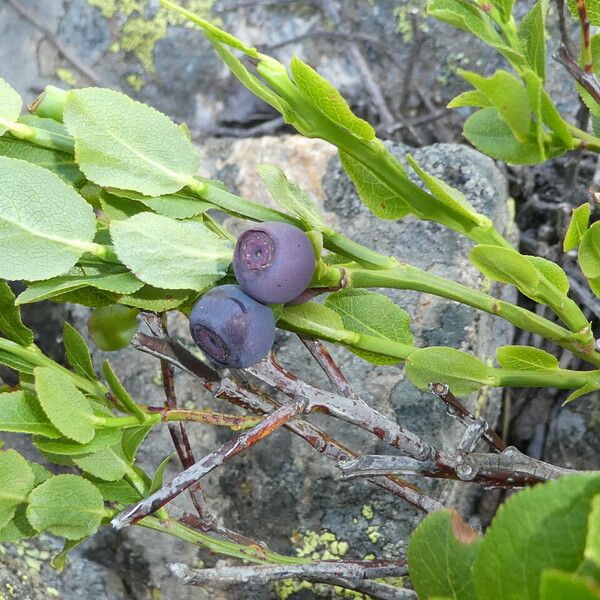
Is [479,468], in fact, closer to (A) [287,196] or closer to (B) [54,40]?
(A) [287,196]

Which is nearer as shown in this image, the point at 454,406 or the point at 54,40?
the point at 454,406

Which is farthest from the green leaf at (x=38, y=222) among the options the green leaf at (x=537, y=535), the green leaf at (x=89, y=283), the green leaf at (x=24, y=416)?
the green leaf at (x=537, y=535)

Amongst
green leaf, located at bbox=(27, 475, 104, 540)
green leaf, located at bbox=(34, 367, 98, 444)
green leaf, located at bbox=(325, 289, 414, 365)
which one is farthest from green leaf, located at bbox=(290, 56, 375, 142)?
green leaf, located at bbox=(27, 475, 104, 540)

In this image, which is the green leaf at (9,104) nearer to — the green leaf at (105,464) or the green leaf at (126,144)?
the green leaf at (126,144)

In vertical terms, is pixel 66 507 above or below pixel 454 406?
below

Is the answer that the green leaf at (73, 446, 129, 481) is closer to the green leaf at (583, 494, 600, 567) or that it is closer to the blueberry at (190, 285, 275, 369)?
the blueberry at (190, 285, 275, 369)

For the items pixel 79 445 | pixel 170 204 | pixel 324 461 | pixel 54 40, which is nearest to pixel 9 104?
pixel 170 204

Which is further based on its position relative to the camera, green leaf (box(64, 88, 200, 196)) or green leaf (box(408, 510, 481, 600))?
green leaf (box(64, 88, 200, 196))
